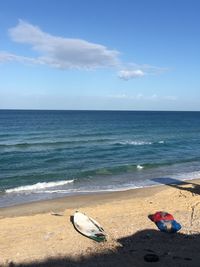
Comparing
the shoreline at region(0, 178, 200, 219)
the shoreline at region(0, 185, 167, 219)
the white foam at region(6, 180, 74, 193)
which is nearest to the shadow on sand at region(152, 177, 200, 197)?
the shoreline at region(0, 178, 200, 219)

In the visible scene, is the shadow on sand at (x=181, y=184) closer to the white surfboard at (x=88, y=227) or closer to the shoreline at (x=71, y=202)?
the shoreline at (x=71, y=202)

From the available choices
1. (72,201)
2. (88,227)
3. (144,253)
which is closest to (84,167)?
(72,201)

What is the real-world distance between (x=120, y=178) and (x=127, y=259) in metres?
14.2

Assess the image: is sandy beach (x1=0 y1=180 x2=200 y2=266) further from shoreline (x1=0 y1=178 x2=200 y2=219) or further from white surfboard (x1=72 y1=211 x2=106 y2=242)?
white surfboard (x1=72 y1=211 x2=106 y2=242)

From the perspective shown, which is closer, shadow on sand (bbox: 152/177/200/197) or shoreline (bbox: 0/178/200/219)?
shoreline (bbox: 0/178/200/219)

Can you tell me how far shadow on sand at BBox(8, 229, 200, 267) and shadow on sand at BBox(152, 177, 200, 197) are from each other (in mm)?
7659

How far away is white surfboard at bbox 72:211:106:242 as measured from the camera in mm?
12984

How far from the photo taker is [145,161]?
105 feet

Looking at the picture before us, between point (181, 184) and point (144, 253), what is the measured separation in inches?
476

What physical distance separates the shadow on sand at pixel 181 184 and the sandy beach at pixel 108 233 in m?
1.01

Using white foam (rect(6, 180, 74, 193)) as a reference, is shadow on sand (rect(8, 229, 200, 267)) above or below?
above

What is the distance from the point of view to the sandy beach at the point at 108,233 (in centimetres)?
1151

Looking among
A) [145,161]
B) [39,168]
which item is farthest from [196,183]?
[39,168]

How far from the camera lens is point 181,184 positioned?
76.9 feet
